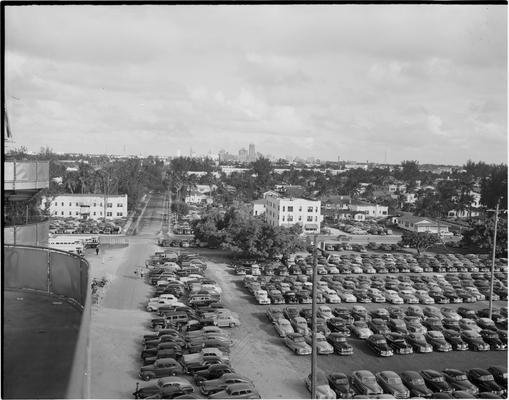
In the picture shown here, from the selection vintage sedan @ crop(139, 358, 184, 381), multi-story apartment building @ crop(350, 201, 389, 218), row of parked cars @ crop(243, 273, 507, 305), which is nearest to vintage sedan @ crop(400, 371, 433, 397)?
vintage sedan @ crop(139, 358, 184, 381)

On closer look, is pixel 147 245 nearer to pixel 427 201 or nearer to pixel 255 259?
pixel 255 259

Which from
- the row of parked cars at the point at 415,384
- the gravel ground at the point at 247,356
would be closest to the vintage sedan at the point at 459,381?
the row of parked cars at the point at 415,384

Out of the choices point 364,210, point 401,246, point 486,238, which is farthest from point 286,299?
point 364,210

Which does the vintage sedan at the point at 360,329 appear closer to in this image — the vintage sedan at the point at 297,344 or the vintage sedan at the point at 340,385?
the vintage sedan at the point at 297,344

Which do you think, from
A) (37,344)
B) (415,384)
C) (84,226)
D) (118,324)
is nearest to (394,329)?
(415,384)

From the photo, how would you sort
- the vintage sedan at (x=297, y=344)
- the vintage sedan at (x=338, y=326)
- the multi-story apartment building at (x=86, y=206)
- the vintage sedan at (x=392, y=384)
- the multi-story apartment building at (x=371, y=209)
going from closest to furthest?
the vintage sedan at (x=392, y=384)
the vintage sedan at (x=297, y=344)
the vintage sedan at (x=338, y=326)
the multi-story apartment building at (x=86, y=206)
the multi-story apartment building at (x=371, y=209)

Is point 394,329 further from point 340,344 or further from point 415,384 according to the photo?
point 415,384

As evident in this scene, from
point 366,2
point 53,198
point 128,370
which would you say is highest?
point 366,2

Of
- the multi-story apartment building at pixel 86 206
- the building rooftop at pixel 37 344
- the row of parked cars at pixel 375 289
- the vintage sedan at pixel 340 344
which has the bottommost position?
the vintage sedan at pixel 340 344
